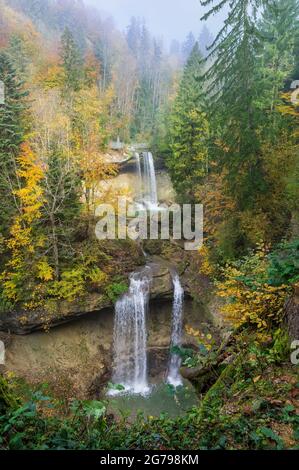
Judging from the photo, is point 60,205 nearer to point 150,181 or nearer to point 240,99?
point 240,99

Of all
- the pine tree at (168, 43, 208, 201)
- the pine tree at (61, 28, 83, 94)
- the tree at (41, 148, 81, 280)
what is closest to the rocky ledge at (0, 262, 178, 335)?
the tree at (41, 148, 81, 280)

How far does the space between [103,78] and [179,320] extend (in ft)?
118

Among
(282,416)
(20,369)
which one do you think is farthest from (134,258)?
(282,416)

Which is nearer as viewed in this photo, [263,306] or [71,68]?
[263,306]

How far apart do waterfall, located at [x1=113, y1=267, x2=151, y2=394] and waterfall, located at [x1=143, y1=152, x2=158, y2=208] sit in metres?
13.4

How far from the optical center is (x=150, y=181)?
1145 inches

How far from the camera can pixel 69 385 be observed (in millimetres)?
14297

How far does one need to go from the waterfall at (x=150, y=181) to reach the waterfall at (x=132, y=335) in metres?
13.4

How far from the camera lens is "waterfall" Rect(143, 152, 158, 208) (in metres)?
28.8

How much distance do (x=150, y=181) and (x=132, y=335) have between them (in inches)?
650

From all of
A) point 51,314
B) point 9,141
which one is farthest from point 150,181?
point 51,314

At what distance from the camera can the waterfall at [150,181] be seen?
94.4 feet

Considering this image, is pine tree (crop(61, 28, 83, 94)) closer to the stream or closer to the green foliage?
the stream
